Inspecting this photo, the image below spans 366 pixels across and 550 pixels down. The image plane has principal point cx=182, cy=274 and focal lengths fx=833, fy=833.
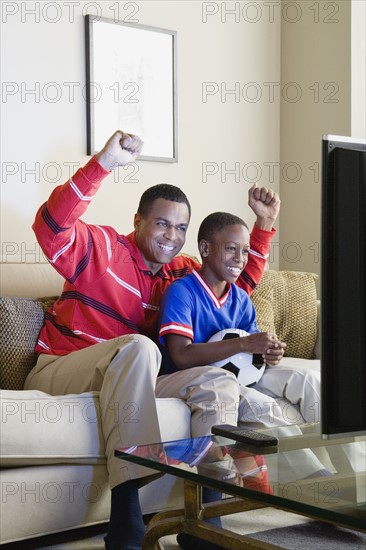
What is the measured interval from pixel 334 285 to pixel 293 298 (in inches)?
73.2

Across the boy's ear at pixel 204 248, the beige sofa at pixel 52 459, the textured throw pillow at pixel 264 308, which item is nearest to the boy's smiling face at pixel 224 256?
the boy's ear at pixel 204 248

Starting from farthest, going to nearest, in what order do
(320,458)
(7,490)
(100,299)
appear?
1. (100,299)
2. (7,490)
3. (320,458)

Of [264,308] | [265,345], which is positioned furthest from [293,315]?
[265,345]

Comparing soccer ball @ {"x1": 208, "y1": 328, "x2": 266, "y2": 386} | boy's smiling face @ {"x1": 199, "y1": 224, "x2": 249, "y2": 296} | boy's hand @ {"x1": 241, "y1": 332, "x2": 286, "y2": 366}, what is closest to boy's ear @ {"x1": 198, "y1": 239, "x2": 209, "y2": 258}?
boy's smiling face @ {"x1": 199, "y1": 224, "x2": 249, "y2": 296}

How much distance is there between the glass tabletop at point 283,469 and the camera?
118 centimetres

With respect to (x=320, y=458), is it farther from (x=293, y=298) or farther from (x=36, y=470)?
(x=293, y=298)

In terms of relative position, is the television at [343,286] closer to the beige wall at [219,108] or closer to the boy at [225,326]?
the boy at [225,326]

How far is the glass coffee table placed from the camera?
1191mm

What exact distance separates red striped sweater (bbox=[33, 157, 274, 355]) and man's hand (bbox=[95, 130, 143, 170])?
2 centimetres

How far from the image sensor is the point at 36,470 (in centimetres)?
200

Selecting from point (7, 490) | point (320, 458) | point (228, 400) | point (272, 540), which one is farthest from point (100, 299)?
point (320, 458)

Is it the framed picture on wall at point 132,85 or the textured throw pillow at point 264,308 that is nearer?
the textured throw pillow at point 264,308

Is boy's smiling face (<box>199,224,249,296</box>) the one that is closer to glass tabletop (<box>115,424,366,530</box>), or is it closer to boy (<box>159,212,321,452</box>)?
boy (<box>159,212,321,452</box>)

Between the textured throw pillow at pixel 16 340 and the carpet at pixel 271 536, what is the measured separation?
48 cm
